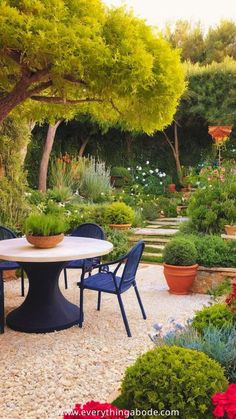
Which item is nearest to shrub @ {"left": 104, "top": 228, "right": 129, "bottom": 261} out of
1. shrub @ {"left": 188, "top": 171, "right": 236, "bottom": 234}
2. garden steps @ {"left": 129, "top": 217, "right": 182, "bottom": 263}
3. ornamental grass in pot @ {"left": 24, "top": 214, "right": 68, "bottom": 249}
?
garden steps @ {"left": 129, "top": 217, "right": 182, "bottom": 263}

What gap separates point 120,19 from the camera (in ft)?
13.8

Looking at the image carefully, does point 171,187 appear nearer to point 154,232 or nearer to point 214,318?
point 154,232

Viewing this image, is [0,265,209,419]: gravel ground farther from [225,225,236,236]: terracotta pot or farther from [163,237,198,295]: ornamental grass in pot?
[225,225,236,236]: terracotta pot

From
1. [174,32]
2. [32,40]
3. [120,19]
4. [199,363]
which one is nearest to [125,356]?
[199,363]

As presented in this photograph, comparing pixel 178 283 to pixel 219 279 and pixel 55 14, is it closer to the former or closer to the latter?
pixel 219 279

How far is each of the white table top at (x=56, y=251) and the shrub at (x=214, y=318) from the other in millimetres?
1114

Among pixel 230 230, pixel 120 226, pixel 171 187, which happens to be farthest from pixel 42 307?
pixel 171 187

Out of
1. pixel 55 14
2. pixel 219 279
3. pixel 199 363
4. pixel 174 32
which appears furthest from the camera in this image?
pixel 174 32

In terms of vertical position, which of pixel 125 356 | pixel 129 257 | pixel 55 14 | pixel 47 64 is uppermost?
pixel 55 14

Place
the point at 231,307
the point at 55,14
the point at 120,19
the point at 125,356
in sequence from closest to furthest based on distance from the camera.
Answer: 1. the point at 231,307
2. the point at 125,356
3. the point at 55,14
4. the point at 120,19

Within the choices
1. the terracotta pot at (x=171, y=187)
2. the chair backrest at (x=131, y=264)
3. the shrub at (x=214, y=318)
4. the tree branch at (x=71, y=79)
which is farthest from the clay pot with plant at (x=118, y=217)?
the shrub at (x=214, y=318)

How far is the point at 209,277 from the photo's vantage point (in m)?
5.53

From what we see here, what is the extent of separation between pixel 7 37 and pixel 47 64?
526 mm

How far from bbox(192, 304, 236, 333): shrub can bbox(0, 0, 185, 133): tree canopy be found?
6.92 ft
